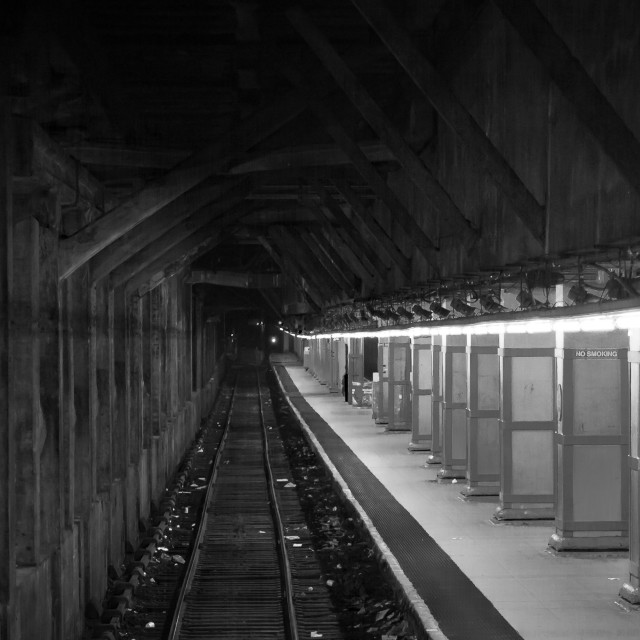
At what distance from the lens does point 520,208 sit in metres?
7.84

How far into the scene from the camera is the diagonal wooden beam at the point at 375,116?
337 inches

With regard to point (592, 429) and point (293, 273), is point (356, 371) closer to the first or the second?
point (293, 273)

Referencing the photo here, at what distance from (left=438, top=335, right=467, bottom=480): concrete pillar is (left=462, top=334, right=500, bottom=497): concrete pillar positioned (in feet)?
5.08

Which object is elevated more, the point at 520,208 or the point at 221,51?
the point at 221,51

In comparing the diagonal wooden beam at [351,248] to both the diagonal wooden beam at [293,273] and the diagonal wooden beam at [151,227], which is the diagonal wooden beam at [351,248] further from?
the diagonal wooden beam at [293,273]

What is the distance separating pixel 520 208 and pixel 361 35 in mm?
3052

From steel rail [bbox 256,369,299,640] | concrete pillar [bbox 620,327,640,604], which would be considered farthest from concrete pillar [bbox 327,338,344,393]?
concrete pillar [bbox 620,327,640,604]

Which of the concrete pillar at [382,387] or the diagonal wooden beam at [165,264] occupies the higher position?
the diagonal wooden beam at [165,264]

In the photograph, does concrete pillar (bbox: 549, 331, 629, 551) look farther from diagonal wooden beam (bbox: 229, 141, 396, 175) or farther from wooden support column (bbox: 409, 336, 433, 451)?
wooden support column (bbox: 409, 336, 433, 451)

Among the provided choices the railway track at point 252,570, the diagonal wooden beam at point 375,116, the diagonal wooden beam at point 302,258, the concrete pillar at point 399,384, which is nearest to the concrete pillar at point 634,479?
the diagonal wooden beam at point 375,116

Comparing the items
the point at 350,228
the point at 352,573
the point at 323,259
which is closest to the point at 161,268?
the point at 350,228

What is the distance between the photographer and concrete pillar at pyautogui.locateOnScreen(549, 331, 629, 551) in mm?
10984

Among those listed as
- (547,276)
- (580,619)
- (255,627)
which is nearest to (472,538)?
(255,627)

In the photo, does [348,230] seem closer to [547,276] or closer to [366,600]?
[366,600]
